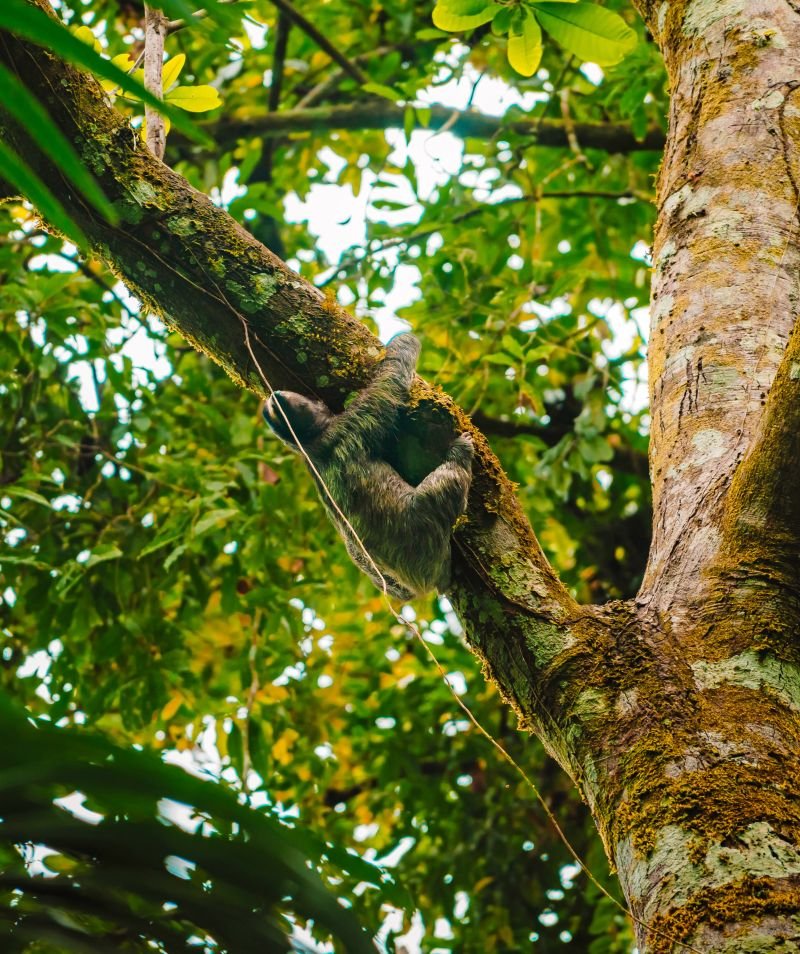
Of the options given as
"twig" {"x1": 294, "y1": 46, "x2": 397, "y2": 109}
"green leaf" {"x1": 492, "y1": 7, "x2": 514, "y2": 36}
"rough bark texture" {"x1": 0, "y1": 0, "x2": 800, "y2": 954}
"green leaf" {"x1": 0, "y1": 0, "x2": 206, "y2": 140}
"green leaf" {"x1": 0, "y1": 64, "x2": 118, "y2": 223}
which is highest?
"twig" {"x1": 294, "y1": 46, "x2": 397, "y2": 109}

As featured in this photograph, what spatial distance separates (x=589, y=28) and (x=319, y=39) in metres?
3.75

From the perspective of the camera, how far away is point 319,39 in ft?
21.7

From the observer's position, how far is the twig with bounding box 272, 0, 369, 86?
20.8 feet

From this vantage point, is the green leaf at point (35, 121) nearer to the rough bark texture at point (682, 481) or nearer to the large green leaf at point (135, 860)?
the large green leaf at point (135, 860)

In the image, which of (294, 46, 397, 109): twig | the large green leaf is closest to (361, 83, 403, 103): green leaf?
(294, 46, 397, 109): twig

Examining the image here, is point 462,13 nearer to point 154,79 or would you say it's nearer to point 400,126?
point 154,79

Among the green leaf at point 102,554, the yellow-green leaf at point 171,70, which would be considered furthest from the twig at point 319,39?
the green leaf at point 102,554

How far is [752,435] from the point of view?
2.76 meters

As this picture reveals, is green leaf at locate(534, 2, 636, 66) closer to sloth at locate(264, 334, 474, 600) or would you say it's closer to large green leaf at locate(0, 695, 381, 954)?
sloth at locate(264, 334, 474, 600)

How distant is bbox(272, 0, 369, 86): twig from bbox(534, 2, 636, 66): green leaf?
348cm

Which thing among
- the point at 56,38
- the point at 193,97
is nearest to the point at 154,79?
the point at 193,97

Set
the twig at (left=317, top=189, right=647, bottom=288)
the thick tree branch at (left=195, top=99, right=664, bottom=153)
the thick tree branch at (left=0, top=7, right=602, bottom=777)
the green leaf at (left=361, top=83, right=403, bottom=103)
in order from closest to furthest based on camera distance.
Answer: the thick tree branch at (left=0, top=7, right=602, bottom=777), the green leaf at (left=361, top=83, right=403, bottom=103), the twig at (left=317, top=189, right=647, bottom=288), the thick tree branch at (left=195, top=99, right=664, bottom=153)

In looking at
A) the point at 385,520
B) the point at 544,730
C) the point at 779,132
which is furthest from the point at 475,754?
the point at 779,132

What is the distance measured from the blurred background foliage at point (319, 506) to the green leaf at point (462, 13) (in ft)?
7.20
